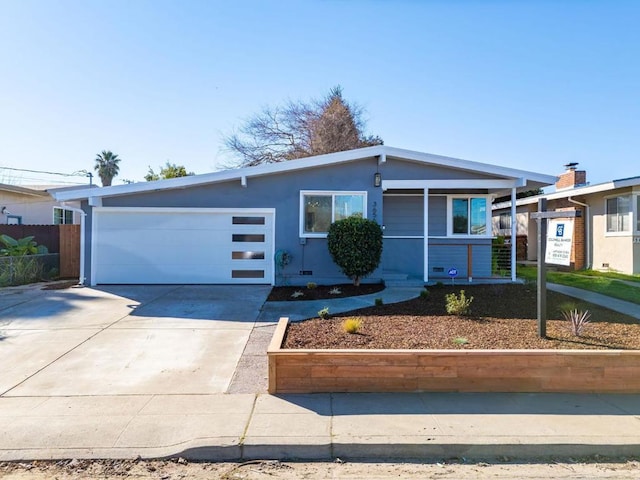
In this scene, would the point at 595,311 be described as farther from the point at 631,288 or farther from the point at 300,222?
the point at 300,222

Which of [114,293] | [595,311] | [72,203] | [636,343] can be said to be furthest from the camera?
[72,203]

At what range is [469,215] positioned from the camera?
40.9 feet

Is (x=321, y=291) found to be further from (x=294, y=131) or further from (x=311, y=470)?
(x=294, y=131)

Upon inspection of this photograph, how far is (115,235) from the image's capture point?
11281 mm

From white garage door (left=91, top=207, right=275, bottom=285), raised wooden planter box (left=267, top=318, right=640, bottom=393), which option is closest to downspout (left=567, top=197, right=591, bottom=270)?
white garage door (left=91, top=207, right=275, bottom=285)

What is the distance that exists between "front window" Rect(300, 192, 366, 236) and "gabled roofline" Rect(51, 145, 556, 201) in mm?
878

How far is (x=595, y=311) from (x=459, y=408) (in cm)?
521

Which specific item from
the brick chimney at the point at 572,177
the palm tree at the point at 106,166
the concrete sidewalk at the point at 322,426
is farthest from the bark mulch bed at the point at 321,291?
the palm tree at the point at 106,166

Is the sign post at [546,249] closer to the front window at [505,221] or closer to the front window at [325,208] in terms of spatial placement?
the front window at [325,208]

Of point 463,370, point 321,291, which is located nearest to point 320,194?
point 321,291

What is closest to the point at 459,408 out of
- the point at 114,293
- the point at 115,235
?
the point at 114,293

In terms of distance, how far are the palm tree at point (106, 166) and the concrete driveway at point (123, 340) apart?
34969 mm

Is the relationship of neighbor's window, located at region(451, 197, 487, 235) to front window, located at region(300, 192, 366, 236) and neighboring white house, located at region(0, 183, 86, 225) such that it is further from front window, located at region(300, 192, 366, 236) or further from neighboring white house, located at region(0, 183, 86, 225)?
neighboring white house, located at region(0, 183, 86, 225)

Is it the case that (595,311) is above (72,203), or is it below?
below
